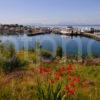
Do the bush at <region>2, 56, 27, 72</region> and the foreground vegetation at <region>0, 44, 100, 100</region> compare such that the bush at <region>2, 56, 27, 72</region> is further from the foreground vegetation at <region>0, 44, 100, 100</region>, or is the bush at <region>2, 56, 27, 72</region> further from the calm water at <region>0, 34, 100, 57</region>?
the calm water at <region>0, 34, 100, 57</region>

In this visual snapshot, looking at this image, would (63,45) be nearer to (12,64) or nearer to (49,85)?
(12,64)

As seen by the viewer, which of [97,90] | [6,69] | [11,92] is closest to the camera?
[11,92]

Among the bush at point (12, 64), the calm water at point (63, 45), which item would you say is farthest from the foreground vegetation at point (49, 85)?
the calm water at point (63, 45)

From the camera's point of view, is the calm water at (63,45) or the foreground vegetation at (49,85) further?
the calm water at (63,45)

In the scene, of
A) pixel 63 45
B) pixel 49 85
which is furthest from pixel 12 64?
pixel 63 45

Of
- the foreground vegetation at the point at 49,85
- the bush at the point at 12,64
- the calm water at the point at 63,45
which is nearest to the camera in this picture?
the foreground vegetation at the point at 49,85

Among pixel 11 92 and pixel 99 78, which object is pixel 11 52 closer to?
pixel 99 78

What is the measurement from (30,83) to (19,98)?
69.2 inches

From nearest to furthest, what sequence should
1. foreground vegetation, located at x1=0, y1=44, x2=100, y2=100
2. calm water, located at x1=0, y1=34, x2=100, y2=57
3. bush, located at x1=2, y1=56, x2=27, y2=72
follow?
foreground vegetation, located at x1=0, y1=44, x2=100, y2=100, bush, located at x1=2, y1=56, x2=27, y2=72, calm water, located at x1=0, y1=34, x2=100, y2=57

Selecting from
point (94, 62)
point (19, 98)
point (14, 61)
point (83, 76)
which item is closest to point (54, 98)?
point (19, 98)

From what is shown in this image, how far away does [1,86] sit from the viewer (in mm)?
7328

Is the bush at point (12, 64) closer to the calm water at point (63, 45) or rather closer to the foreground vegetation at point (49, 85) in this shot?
the foreground vegetation at point (49, 85)

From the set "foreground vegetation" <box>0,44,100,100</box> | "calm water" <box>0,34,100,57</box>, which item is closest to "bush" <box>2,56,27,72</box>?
"foreground vegetation" <box>0,44,100,100</box>

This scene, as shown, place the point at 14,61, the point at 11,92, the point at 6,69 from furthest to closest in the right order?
the point at 14,61
the point at 6,69
the point at 11,92
